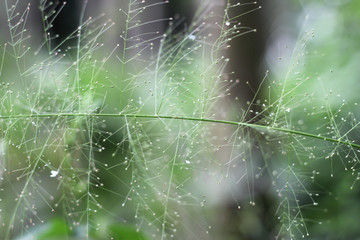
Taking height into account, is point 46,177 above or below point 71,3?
below

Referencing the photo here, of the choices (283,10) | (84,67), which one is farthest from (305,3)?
(84,67)

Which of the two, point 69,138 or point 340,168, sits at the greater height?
point 69,138

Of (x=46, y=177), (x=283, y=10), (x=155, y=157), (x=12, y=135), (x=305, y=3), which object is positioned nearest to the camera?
(x=12, y=135)

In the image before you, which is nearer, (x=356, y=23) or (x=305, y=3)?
(x=356, y=23)

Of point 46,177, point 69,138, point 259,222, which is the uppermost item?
point 69,138

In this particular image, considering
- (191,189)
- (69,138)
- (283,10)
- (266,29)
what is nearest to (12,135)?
(69,138)

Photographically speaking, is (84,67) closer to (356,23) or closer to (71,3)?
(356,23)

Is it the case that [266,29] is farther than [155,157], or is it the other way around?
[266,29]

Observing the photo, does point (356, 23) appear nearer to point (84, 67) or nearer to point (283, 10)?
point (283, 10)

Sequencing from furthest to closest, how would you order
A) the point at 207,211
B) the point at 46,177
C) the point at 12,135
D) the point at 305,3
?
the point at 305,3, the point at 207,211, the point at 46,177, the point at 12,135
